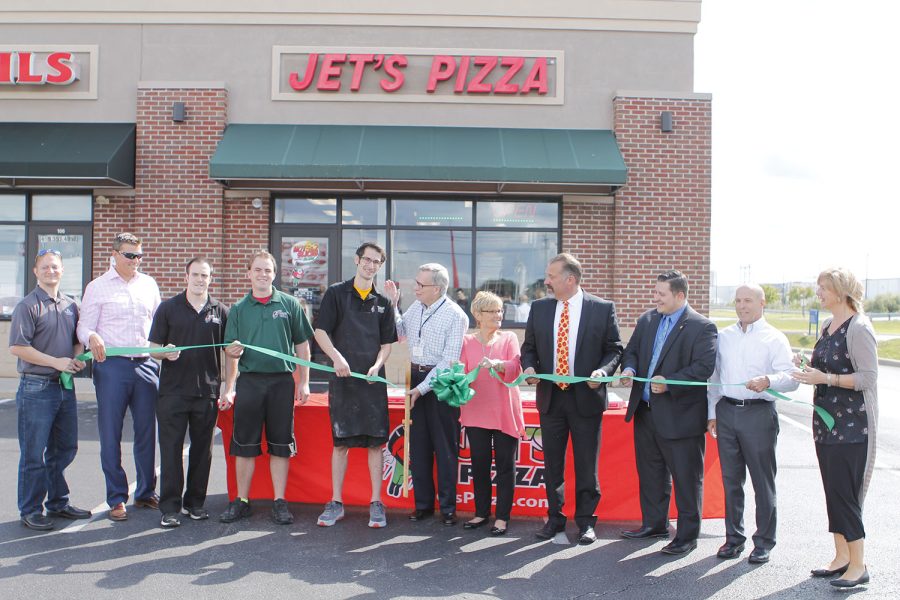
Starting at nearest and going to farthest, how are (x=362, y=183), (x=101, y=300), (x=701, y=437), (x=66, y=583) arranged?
(x=66, y=583)
(x=701, y=437)
(x=101, y=300)
(x=362, y=183)

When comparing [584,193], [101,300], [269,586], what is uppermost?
[584,193]

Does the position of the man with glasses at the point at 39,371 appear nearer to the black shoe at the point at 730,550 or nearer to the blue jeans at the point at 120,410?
the blue jeans at the point at 120,410

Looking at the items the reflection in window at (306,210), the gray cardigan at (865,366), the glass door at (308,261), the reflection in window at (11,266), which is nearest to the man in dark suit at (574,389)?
the gray cardigan at (865,366)

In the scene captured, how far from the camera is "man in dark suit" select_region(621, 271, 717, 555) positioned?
5.03 metres

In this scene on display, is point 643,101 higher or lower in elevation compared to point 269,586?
higher

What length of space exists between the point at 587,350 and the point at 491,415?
0.85 meters

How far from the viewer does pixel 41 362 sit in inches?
208

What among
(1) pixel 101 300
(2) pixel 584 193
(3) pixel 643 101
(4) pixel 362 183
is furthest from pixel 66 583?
(3) pixel 643 101

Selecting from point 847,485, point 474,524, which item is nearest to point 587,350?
point 474,524

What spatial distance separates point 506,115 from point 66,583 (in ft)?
31.2

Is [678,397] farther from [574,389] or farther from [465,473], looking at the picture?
[465,473]

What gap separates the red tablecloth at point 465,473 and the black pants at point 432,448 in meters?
0.22

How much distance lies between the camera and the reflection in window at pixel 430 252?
40.7 ft

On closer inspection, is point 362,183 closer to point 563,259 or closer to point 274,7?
point 274,7
